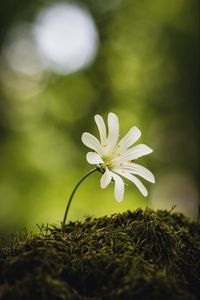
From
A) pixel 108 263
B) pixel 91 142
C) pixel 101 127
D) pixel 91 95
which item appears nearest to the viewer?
pixel 108 263

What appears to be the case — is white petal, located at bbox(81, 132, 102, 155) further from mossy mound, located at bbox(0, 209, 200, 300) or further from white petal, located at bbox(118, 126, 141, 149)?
mossy mound, located at bbox(0, 209, 200, 300)

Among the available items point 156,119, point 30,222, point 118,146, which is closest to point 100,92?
point 156,119

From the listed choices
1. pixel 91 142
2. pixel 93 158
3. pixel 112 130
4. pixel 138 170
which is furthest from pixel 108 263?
pixel 112 130

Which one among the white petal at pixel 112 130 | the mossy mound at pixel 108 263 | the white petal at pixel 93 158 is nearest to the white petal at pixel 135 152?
the white petal at pixel 112 130

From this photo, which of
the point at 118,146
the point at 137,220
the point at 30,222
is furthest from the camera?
the point at 30,222

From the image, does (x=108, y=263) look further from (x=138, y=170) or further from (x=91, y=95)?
(x=91, y=95)

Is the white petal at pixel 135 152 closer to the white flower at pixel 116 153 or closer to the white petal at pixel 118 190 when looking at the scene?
the white flower at pixel 116 153

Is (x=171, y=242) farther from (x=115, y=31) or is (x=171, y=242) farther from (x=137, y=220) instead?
(x=115, y=31)
